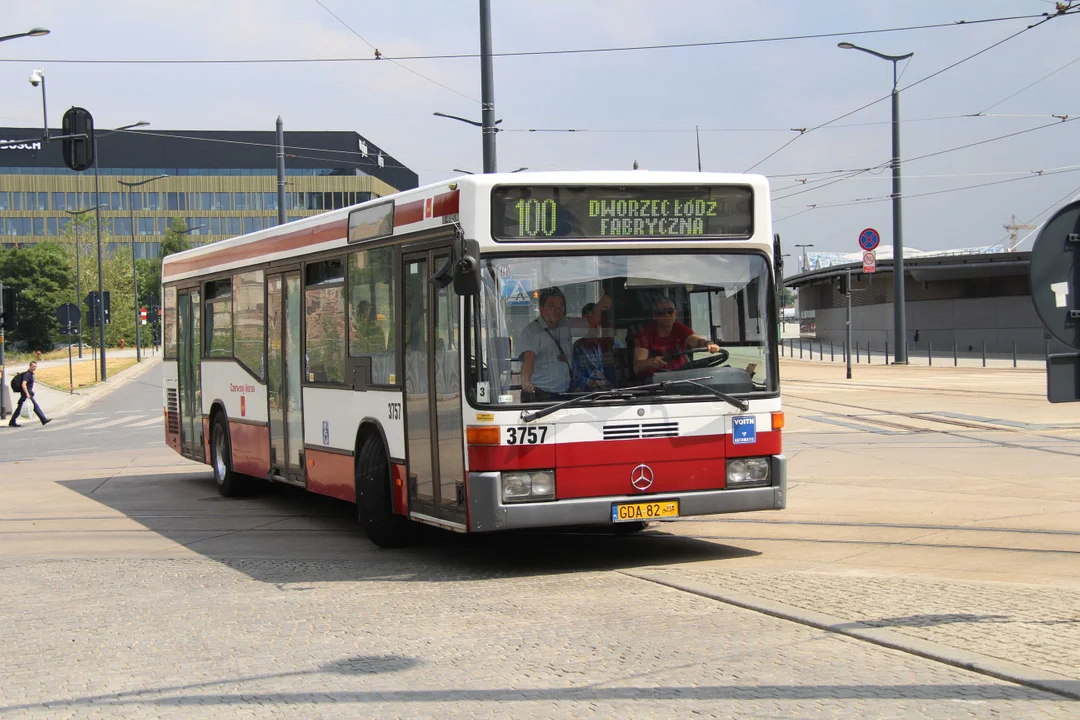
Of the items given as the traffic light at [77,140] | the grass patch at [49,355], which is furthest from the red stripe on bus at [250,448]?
the grass patch at [49,355]

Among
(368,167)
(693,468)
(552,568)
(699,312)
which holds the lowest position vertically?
(552,568)

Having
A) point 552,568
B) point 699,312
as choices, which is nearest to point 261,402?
point 552,568

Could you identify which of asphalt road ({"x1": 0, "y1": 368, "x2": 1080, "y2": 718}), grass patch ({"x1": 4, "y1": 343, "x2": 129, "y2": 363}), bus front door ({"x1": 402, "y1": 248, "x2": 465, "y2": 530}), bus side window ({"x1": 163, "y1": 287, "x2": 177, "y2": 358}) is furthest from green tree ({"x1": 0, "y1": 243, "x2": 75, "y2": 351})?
bus front door ({"x1": 402, "y1": 248, "x2": 465, "y2": 530})

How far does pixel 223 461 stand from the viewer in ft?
49.4

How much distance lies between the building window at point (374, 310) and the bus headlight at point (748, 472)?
2723 mm

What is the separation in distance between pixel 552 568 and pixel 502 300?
80.1 inches

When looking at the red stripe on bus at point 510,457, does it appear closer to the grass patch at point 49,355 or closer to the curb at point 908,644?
the curb at point 908,644

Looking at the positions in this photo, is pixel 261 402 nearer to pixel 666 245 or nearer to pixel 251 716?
pixel 666 245

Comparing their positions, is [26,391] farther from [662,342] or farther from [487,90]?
[662,342]

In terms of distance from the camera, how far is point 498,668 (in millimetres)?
6207

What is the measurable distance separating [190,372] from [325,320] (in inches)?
206

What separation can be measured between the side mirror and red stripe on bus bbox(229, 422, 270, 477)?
5325mm

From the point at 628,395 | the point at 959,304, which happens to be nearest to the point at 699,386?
the point at 628,395

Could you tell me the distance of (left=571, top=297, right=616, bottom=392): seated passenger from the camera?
29.4ft
